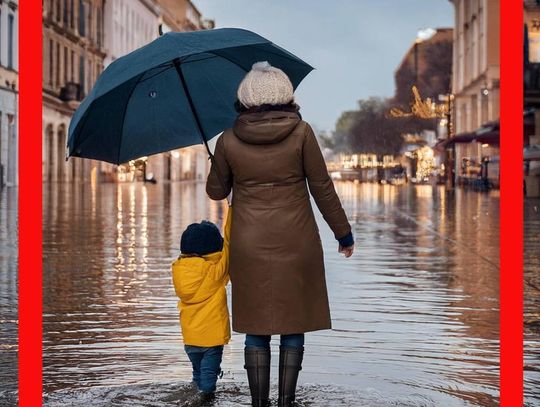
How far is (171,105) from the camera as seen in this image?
6.84 metres

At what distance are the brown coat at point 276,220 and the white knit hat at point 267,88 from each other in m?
0.06

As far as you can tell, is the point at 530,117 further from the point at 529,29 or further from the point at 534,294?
the point at 534,294

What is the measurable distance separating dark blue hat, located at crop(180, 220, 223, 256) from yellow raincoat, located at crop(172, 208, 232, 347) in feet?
0.11

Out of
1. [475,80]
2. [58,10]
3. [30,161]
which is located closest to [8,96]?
[58,10]

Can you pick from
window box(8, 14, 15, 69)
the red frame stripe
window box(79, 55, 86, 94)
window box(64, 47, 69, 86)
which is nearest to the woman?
the red frame stripe

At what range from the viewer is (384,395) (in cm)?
653

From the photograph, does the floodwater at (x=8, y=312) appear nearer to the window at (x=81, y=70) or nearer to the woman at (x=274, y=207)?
the woman at (x=274, y=207)

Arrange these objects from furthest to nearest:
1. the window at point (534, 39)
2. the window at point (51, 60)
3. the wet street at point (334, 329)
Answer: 1. the window at point (51, 60)
2. the window at point (534, 39)
3. the wet street at point (334, 329)

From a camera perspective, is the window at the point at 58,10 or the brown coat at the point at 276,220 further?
the window at the point at 58,10

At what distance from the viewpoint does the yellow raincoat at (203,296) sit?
20.3 ft

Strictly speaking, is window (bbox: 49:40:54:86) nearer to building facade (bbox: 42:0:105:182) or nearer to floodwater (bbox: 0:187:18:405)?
building facade (bbox: 42:0:105:182)

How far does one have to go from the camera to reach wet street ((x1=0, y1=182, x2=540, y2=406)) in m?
6.68

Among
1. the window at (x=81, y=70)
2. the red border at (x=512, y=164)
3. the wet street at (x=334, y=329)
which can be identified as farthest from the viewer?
the window at (x=81, y=70)

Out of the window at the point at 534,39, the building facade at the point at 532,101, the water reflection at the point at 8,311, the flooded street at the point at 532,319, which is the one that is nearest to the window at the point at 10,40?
the building facade at the point at 532,101
